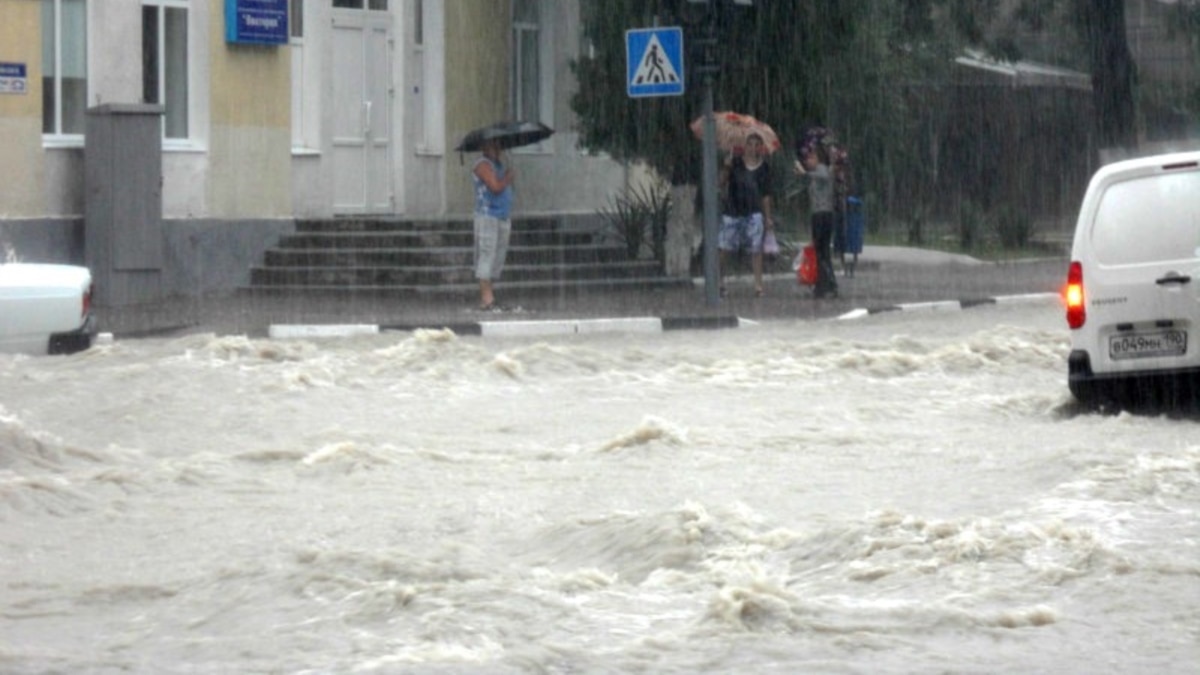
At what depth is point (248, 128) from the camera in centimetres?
2383

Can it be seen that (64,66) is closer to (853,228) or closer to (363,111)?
(363,111)

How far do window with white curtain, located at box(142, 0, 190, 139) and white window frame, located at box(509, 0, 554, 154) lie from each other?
6742 mm

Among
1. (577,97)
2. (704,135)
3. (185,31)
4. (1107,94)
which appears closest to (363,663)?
(704,135)

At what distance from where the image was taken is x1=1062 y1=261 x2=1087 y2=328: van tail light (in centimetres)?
1286

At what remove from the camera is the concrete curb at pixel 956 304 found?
22188 mm

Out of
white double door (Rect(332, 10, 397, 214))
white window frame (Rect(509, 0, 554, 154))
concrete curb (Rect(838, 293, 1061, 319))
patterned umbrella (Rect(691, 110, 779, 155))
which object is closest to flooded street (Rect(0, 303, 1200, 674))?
concrete curb (Rect(838, 293, 1061, 319))

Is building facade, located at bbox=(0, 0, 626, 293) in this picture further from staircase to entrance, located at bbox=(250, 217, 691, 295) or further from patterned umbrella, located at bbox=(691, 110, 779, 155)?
patterned umbrella, located at bbox=(691, 110, 779, 155)

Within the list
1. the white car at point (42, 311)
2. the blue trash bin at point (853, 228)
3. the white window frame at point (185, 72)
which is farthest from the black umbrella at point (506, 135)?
the white car at point (42, 311)

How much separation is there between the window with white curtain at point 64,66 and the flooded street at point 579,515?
228 inches

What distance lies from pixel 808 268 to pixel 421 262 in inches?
178

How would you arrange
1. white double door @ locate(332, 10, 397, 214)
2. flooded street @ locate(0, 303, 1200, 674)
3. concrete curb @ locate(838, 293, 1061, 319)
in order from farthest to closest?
white double door @ locate(332, 10, 397, 214) → concrete curb @ locate(838, 293, 1061, 319) → flooded street @ locate(0, 303, 1200, 674)

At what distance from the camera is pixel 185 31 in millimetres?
23250

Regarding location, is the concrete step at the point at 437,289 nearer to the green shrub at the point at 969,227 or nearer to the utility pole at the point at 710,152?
the utility pole at the point at 710,152

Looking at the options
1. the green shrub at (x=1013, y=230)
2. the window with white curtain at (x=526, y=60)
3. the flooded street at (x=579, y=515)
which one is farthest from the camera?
the green shrub at (x=1013, y=230)
